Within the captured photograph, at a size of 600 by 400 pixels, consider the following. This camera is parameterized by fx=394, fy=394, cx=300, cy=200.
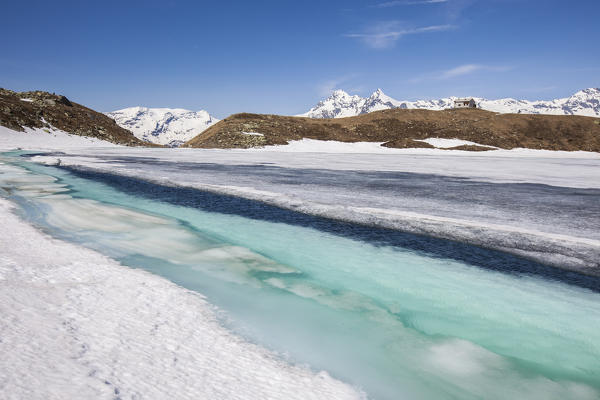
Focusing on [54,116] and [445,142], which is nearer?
[445,142]

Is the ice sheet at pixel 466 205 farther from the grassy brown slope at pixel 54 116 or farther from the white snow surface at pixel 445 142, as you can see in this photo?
the grassy brown slope at pixel 54 116

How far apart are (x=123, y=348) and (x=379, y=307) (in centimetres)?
286

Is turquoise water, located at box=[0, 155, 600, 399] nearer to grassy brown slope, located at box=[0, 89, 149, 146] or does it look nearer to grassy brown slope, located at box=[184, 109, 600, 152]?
grassy brown slope, located at box=[184, 109, 600, 152]

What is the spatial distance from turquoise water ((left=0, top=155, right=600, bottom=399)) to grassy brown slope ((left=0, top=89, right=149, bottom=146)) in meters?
59.8

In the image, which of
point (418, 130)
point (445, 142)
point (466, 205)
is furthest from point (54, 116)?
point (466, 205)

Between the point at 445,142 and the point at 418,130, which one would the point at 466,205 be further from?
the point at 418,130

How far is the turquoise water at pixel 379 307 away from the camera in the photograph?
342cm

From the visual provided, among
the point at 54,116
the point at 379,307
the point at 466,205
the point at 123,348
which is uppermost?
the point at 54,116

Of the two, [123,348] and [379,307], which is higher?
[123,348]

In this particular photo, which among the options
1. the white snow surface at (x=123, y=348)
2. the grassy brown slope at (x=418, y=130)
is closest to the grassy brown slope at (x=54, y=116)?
the grassy brown slope at (x=418, y=130)

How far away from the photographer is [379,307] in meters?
4.75

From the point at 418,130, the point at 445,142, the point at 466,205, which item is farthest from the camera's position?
the point at 418,130

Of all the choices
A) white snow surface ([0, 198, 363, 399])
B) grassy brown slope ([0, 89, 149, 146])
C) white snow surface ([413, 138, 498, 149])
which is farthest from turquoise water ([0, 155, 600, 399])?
grassy brown slope ([0, 89, 149, 146])

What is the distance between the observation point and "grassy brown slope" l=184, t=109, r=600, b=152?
4772 centimetres
